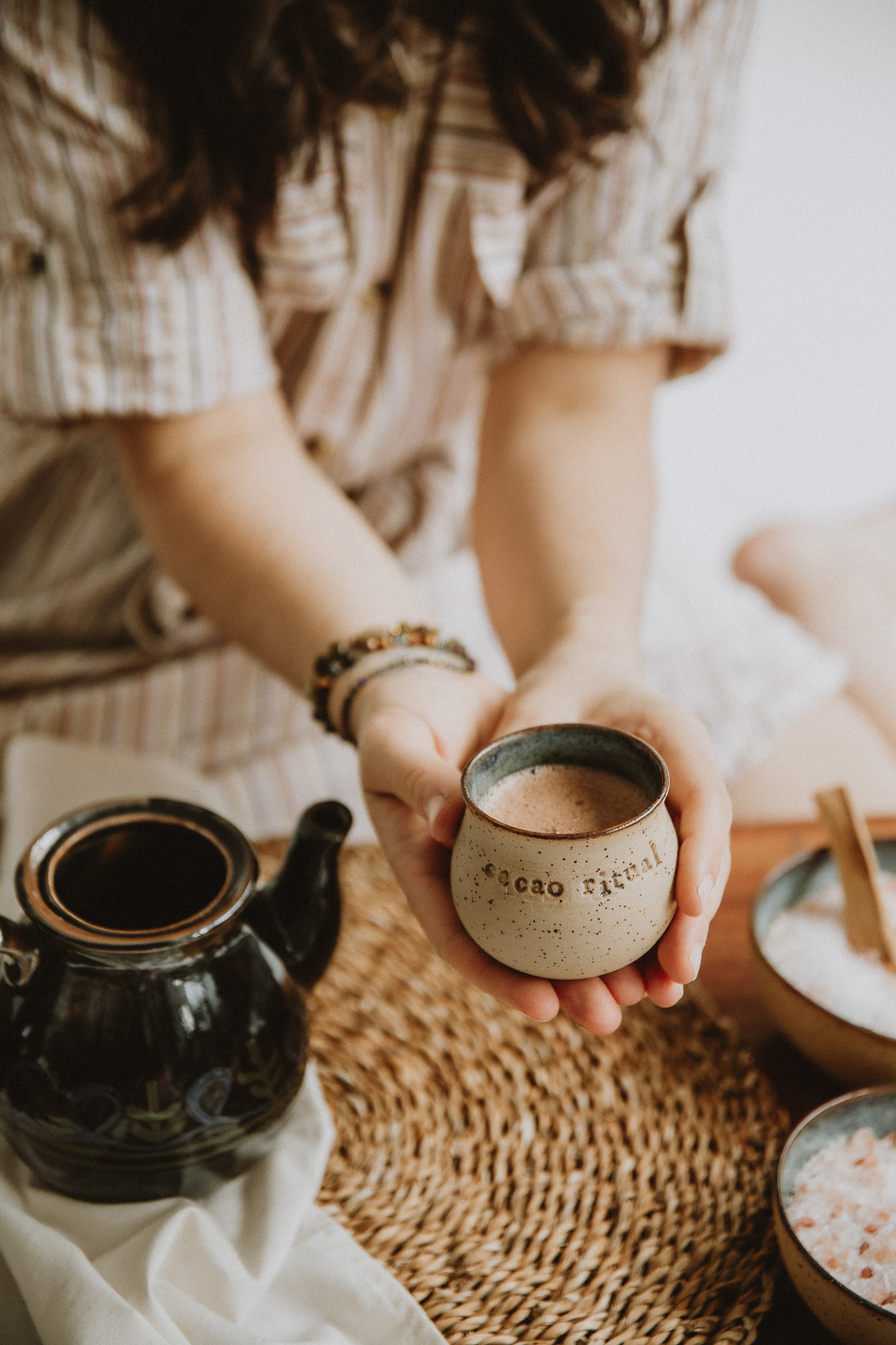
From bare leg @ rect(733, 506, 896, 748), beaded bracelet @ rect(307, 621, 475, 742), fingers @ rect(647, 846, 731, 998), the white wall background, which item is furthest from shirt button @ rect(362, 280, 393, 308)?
the white wall background

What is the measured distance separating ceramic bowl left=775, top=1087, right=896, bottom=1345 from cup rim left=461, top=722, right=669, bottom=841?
0.25 m

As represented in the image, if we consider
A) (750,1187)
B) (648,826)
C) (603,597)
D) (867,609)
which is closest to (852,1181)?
(750,1187)

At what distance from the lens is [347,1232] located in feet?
2.46

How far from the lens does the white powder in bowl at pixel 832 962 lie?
0.84 m

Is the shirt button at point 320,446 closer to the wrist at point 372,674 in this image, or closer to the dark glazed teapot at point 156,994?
the wrist at point 372,674

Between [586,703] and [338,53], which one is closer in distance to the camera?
[586,703]

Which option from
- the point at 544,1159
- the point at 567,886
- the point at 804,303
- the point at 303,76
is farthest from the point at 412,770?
the point at 804,303

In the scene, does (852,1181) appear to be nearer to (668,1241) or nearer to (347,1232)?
(668,1241)

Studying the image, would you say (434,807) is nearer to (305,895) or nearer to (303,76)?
(305,895)

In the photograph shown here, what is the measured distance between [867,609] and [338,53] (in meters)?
1.64

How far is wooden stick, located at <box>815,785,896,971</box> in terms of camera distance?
2.94 ft

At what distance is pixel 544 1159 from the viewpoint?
826 millimetres

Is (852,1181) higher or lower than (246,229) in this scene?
lower

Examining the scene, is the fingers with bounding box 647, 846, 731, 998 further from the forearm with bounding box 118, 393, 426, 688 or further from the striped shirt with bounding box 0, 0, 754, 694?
the striped shirt with bounding box 0, 0, 754, 694
